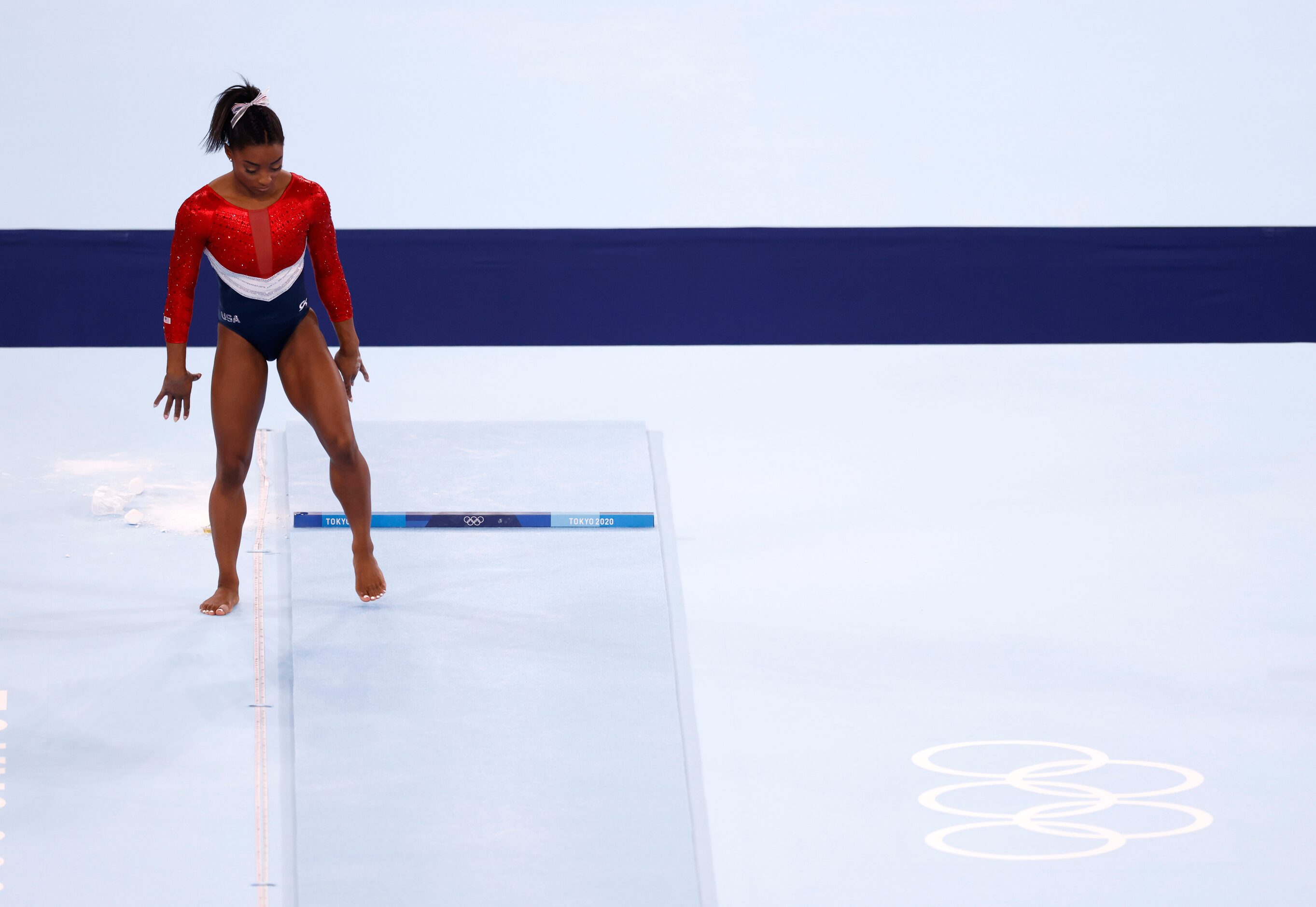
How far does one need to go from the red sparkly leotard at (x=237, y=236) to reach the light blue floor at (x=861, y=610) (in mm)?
859

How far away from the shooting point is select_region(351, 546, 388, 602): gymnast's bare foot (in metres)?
3.77

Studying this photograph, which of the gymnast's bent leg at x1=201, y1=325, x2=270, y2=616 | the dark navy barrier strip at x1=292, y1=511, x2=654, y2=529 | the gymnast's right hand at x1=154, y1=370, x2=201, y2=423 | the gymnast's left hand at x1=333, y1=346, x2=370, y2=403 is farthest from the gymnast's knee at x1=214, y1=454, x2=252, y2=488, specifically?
the dark navy barrier strip at x1=292, y1=511, x2=654, y2=529

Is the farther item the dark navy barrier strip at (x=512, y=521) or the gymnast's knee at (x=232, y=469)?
the dark navy barrier strip at (x=512, y=521)

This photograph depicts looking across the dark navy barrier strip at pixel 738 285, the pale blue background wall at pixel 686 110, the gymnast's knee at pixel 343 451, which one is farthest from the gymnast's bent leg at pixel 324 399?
the pale blue background wall at pixel 686 110

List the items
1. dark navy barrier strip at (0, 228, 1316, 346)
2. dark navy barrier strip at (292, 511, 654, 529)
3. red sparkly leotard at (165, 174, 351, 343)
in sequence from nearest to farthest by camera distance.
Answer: red sparkly leotard at (165, 174, 351, 343) < dark navy barrier strip at (292, 511, 654, 529) < dark navy barrier strip at (0, 228, 1316, 346)

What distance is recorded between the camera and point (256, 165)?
11.0 feet

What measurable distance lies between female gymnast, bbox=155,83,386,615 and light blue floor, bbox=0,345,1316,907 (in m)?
0.31

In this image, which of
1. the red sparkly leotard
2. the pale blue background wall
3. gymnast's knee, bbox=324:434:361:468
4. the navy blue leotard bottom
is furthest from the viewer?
the pale blue background wall

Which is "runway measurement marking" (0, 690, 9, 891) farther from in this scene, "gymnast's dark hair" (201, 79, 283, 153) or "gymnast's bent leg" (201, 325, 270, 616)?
"gymnast's dark hair" (201, 79, 283, 153)

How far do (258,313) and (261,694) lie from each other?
854 mm

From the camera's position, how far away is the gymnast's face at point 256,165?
3.32 metres

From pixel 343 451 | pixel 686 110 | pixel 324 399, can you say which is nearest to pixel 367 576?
pixel 343 451

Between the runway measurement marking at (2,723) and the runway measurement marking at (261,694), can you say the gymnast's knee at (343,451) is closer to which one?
the runway measurement marking at (261,694)

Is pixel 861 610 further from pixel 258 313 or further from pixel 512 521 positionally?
pixel 258 313
